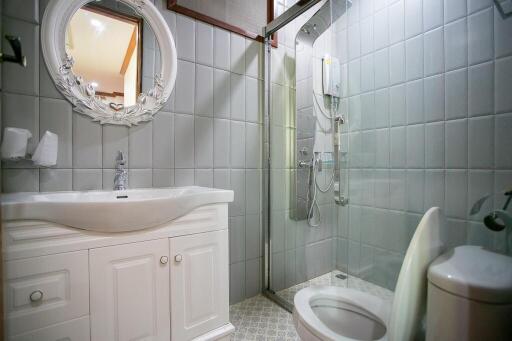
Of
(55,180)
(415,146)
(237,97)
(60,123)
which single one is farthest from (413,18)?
(55,180)

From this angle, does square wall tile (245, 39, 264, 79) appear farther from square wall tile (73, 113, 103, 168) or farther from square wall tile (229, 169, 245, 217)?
square wall tile (73, 113, 103, 168)

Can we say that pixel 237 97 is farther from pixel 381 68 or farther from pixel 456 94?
pixel 456 94

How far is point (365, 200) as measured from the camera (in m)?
1.40

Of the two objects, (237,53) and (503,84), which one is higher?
(237,53)

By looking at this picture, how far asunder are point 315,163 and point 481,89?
94 centimetres

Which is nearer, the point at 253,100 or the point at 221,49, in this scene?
the point at 221,49

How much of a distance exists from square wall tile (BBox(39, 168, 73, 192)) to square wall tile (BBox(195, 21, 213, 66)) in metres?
0.94

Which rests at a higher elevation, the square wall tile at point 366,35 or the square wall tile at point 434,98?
the square wall tile at point 366,35

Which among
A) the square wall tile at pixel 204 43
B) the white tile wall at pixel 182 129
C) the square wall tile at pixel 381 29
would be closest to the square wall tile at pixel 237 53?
the white tile wall at pixel 182 129

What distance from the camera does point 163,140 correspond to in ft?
4.51

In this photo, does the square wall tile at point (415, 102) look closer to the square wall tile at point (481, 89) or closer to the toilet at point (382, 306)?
the square wall tile at point (481, 89)

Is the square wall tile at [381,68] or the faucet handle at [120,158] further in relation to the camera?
the square wall tile at [381,68]

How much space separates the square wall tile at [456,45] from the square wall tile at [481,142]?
28 cm

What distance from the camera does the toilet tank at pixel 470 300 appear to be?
0.63 m
